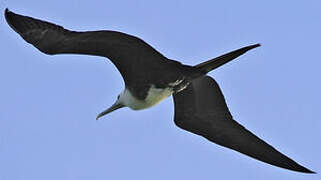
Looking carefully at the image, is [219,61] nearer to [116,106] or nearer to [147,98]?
[147,98]

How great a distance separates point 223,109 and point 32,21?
3125mm

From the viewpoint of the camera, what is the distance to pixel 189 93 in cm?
1366

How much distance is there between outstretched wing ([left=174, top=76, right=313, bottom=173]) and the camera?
12922 millimetres

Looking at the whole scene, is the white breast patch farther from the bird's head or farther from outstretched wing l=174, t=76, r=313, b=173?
outstretched wing l=174, t=76, r=313, b=173

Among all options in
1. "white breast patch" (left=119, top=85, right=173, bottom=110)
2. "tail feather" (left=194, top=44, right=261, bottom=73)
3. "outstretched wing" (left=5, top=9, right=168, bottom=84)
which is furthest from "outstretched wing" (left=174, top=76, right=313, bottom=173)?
"outstretched wing" (left=5, top=9, right=168, bottom=84)

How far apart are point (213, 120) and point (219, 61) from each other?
1517 millimetres

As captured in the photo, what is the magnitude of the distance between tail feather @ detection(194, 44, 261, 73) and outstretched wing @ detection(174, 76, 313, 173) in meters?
0.92

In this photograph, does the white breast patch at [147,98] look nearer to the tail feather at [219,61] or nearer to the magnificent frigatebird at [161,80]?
the magnificent frigatebird at [161,80]

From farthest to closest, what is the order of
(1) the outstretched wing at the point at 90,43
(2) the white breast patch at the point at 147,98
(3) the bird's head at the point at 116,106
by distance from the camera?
1. (3) the bird's head at the point at 116,106
2. (2) the white breast patch at the point at 147,98
3. (1) the outstretched wing at the point at 90,43

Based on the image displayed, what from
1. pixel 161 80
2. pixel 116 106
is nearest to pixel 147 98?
pixel 161 80

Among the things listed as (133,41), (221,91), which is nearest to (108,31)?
(133,41)

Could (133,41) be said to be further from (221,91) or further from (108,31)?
(221,91)

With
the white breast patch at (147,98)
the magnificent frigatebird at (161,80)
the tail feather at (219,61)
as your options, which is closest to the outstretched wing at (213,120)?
the magnificent frigatebird at (161,80)

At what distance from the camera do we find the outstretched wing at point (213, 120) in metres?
12.9
